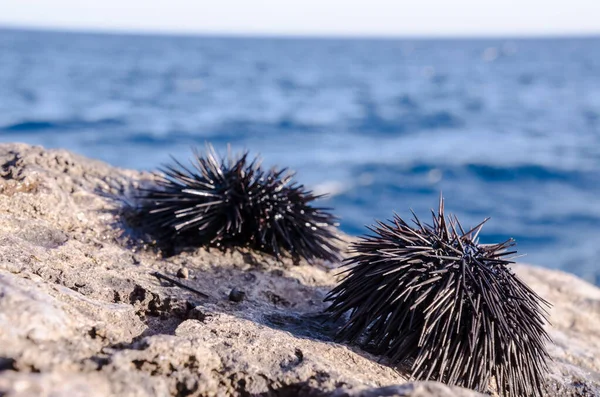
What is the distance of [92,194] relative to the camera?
13.7 feet

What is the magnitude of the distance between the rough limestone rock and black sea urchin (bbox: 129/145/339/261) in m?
0.14

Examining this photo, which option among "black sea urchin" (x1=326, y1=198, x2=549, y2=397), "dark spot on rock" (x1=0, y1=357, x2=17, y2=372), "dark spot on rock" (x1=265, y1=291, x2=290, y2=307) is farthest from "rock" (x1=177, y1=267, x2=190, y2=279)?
"dark spot on rock" (x1=0, y1=357, x2=17, y2=372)

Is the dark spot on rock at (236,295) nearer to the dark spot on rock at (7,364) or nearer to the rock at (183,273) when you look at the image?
the rock at (183,273)

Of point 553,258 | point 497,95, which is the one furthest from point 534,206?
point 497,95

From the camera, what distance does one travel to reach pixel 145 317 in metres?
2.77

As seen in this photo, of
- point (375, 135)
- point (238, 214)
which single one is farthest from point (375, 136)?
point (238, 214)

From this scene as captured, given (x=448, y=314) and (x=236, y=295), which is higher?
(x=448, y=314)

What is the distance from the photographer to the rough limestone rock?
6.61 feet

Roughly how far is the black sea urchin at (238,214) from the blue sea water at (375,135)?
5.80 metres

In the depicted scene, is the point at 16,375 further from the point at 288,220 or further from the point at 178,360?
the point at 288,220

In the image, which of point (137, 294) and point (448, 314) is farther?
point (137, 294)

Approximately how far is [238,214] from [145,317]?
4.22 feet

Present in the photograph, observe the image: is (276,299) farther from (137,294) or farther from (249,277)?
(137,294)

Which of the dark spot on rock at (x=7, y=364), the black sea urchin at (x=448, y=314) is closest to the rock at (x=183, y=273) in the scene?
the black sea urchin at (x=448, y=314)
